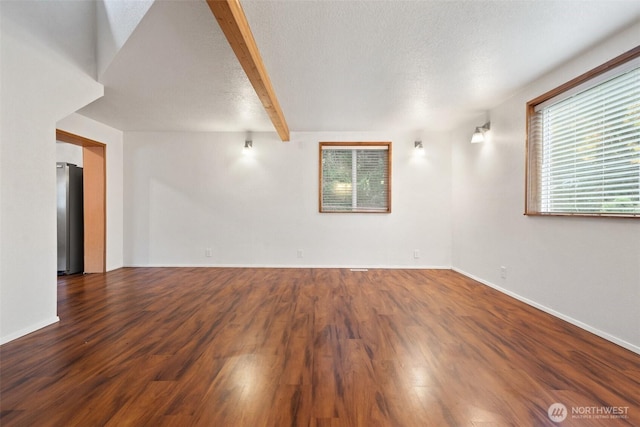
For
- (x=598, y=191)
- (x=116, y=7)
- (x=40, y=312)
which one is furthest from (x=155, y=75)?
(x=598, y=191)

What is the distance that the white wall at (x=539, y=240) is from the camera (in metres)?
1.94

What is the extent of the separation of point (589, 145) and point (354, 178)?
2924 mm

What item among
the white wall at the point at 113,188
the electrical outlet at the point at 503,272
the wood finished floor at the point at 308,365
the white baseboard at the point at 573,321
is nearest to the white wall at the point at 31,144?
the wood finished floor at the point at 308,365

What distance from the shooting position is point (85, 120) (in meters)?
3.76

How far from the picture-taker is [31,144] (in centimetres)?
212

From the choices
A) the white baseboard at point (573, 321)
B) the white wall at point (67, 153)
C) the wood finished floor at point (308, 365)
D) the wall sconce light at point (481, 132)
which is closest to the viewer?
the wood finished floor at point (308, 365)

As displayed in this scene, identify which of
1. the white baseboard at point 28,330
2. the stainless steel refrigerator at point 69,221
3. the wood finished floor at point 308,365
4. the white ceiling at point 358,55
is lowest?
the wood finished floor at point 308,365

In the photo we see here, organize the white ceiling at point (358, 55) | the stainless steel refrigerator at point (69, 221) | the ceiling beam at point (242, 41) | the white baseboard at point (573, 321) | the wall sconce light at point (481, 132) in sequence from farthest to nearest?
1. the stainless steel refrigerator at point (69, 221)
2. the wall sconce light at point (481, 132)
3. the white baseboard at point (573, 321)
4. the white ceiling at point (358, 55)
5. the ceiling beam at point (242, 41)

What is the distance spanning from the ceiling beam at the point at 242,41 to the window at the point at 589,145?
2.79m

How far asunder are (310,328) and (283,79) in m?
2.44

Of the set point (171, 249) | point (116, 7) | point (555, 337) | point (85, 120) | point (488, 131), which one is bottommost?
point (555, 337)

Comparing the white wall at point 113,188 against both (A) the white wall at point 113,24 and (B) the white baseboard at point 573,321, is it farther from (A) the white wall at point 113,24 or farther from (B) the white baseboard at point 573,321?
(B) the white baseboard at point 573,321

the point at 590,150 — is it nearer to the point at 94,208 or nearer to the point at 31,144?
the point at 31,144

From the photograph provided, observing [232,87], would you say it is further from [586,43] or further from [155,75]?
[586,43]
